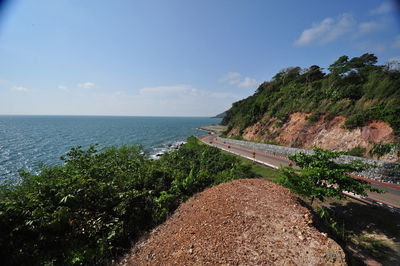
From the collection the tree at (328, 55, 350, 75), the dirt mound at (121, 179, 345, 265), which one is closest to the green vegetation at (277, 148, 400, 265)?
the dirt mound at (121, 179, 345, 265)

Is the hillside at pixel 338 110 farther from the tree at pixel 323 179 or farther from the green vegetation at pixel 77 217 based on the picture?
the green vegetation at pixel 77 217

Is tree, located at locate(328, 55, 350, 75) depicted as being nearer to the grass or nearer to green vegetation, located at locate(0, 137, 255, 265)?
the grass

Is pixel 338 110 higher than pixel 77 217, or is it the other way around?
pixel 338 110

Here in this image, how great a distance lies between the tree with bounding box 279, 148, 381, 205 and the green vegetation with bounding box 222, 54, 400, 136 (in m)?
12.8

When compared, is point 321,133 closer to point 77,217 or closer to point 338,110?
point 338,110

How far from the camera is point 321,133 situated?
20734mm

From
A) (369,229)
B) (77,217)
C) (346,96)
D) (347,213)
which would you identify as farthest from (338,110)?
(77,217)

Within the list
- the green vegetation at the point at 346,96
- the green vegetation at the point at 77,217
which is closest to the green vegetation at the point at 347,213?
the green vegetation at the point at 77,217

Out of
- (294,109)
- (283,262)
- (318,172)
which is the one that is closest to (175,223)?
(283,262)

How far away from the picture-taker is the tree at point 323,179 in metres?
6.50

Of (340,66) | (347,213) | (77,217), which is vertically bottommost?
(347,213)

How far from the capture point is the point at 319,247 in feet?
14.0

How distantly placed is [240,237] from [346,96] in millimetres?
25858

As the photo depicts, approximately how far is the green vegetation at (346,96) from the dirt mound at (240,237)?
1705 cm
